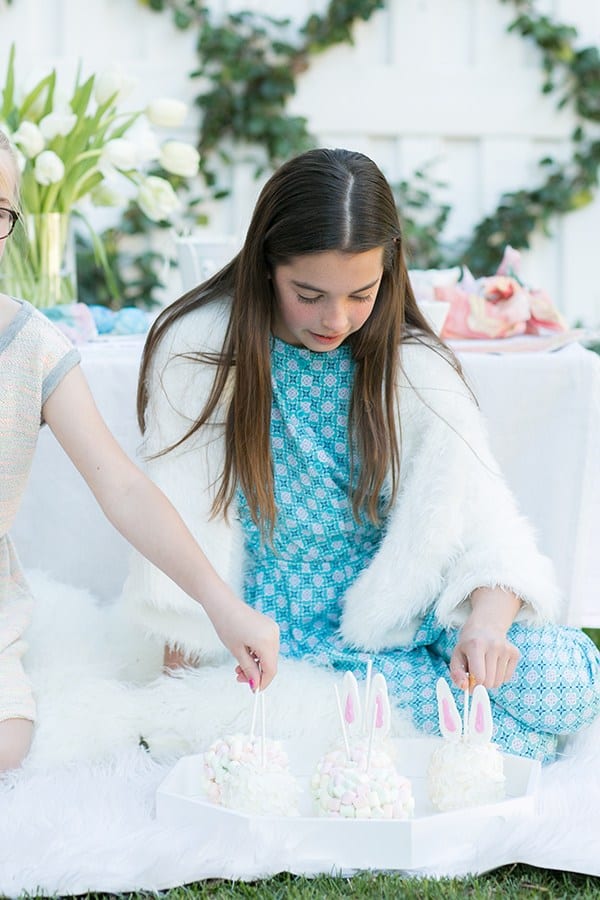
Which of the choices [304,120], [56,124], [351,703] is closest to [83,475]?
[351,703]

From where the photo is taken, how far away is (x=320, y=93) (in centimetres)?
377

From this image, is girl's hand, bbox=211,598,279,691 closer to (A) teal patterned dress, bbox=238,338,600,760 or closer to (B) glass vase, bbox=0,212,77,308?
(A) teal patterned dress, bbox=238,338,600,760

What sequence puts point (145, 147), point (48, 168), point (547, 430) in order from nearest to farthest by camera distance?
point (547, 430)
point (48, 168)
point (145, 147)

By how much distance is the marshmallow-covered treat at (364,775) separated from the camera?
52.4 inches

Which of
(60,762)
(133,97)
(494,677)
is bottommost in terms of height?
(60,762)

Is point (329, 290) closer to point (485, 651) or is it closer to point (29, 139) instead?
point (485, 651)

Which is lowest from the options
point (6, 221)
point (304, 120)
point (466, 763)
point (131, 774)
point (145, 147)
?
point (131, 774)

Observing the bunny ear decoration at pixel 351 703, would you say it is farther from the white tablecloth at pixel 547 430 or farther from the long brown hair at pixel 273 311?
the white tablecloth at pixel 547 430

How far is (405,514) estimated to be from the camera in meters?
1.72

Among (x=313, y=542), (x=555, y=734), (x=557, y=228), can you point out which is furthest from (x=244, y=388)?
(x=557, y=228)

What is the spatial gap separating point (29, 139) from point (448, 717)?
1307 mm

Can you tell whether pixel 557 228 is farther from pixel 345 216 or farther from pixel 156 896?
pixel 156 896

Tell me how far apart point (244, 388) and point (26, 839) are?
2.24 feet

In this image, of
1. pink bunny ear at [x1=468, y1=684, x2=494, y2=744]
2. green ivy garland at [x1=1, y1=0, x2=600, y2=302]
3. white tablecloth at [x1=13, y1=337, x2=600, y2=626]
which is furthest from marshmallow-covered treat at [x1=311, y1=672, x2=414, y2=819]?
green ivy garland at [x1=1, y1=0, x2=600, y2=302]
